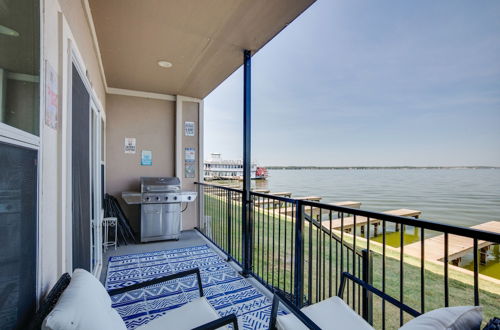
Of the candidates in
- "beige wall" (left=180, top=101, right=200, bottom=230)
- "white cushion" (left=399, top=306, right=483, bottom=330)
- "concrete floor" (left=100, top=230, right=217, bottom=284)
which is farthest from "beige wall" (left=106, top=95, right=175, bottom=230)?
"white cushion" (left=399, top=306, right=483, bottom=330)

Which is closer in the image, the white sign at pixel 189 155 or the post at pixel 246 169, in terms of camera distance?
the post at pixel 246 169

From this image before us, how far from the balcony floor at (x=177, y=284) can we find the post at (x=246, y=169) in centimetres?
26

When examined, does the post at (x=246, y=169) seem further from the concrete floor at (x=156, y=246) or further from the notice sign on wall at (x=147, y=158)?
the notice sign on wall at (x=147, y=158)

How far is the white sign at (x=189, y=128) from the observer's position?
195 inches

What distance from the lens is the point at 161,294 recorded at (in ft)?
8.04

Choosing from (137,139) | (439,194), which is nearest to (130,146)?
(137,139)

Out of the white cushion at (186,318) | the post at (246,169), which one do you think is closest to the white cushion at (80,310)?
the white cushion at (186,318)

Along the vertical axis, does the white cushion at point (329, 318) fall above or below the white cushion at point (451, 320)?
below

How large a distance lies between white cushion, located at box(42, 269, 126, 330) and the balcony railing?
4.35ft

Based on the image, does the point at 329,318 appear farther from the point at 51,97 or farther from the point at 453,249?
the point at 453,249

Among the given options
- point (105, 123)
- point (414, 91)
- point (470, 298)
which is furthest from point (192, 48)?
point (414, 91)

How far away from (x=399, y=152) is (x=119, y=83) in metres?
11.8

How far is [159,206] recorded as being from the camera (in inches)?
165

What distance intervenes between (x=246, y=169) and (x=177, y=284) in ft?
5.00
